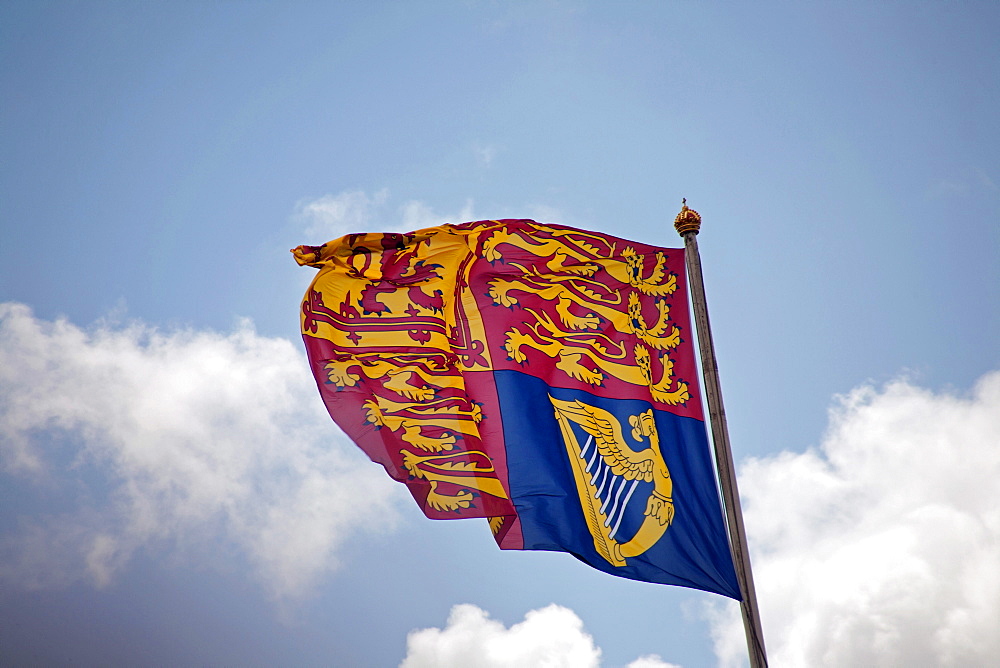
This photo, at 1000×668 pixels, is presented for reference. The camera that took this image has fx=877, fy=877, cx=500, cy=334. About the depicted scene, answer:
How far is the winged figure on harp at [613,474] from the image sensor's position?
36.8ft

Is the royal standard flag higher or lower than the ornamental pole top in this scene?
lower

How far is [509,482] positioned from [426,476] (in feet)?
5.83

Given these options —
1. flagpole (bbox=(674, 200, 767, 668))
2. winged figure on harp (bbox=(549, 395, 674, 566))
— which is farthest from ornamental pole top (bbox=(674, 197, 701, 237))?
winged figure on harp (bbox=(549, 395, 674, 566))

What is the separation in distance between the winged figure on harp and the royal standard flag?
0.06 feet

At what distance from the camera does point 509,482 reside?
1189 cm

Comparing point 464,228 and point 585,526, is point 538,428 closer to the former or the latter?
point 585,526

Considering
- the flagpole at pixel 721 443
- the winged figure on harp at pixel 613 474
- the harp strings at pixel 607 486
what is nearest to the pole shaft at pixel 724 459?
the flagpole at pixel 721 443

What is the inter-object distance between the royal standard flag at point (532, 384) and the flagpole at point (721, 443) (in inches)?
8.1

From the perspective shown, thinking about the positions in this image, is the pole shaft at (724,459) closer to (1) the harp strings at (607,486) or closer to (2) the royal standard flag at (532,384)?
(2) the royal standard flag at (532,384)

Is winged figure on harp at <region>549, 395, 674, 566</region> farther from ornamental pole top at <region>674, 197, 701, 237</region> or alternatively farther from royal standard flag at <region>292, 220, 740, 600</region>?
ornamental pole top at <region>674, 197, 701, 237</region>

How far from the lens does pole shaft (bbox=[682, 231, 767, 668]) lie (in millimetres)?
10289

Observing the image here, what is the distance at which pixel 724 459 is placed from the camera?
440 inches

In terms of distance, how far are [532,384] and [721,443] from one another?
2919 mm

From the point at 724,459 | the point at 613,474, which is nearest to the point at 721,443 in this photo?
the point at 724,459
